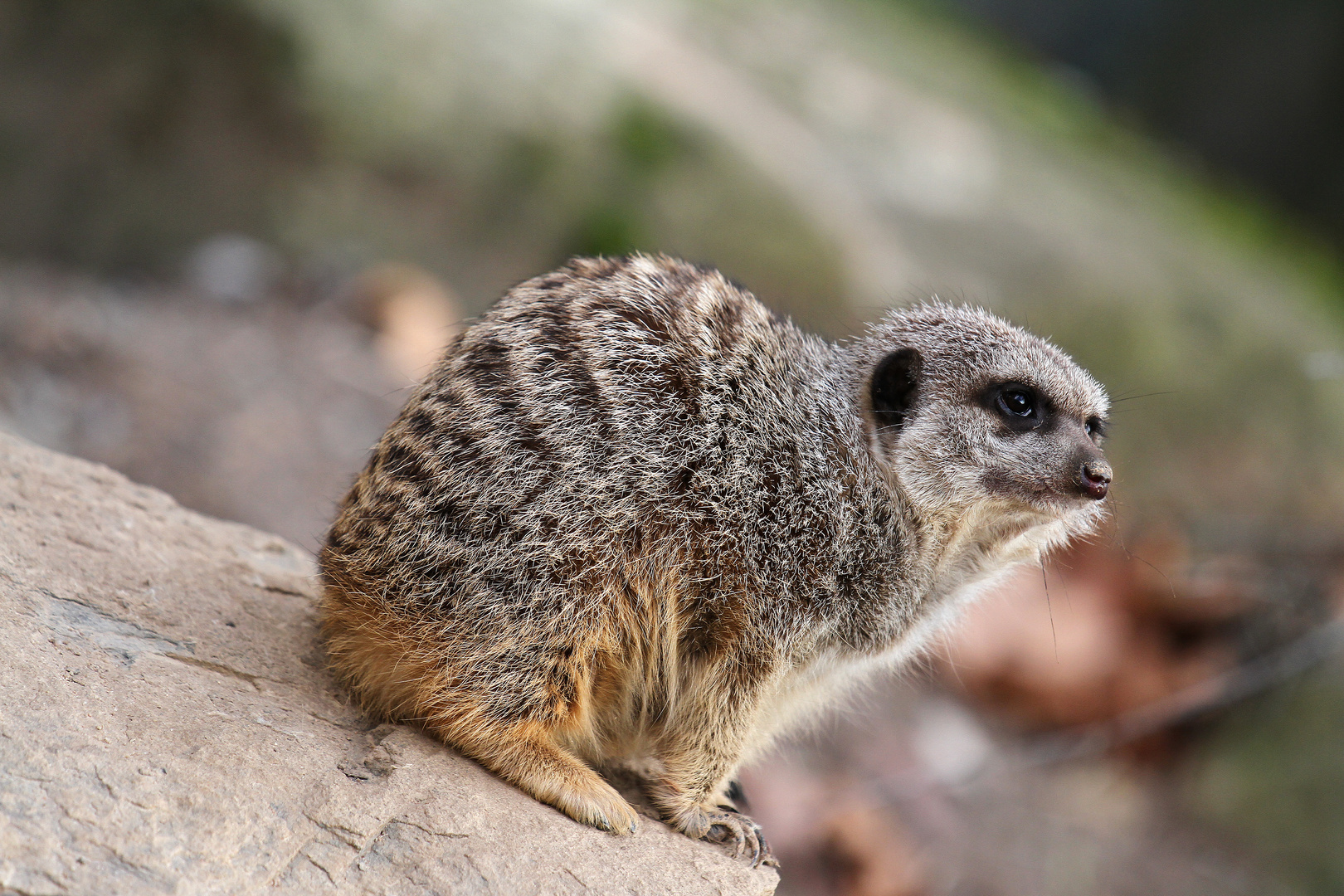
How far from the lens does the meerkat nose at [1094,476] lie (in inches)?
124

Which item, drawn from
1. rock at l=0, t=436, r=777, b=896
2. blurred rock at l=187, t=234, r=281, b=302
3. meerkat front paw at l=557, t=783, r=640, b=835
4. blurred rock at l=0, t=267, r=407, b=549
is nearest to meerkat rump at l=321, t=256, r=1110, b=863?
meerkat front paw at l=557, t=783, r=640, b=835

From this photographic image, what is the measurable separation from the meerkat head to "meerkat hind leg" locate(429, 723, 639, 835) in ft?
4.20

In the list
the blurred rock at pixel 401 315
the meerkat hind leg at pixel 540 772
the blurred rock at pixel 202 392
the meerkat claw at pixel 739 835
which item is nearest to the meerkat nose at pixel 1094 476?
the meerkat claw at pixel 739 835

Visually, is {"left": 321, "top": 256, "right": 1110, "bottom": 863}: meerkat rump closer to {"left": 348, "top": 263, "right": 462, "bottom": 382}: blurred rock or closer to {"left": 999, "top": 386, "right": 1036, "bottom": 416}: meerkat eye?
{"left": 999, "top": 386, "right": 1036, "bottom": 416}: meerkat eye

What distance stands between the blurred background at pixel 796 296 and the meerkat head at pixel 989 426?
2676 millimetres

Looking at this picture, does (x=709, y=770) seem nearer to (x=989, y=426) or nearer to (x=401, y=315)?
(x=989, y=426)

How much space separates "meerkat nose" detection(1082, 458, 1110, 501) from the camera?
10.3 ft

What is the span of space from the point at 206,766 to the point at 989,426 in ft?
7.76

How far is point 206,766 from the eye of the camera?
8.24ft

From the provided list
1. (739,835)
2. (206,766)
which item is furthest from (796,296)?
(206,766)

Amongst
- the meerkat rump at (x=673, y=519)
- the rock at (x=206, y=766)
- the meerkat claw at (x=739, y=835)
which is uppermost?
the meerkat rump at (x=673, y=519)

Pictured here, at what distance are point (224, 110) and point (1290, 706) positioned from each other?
27.8ft

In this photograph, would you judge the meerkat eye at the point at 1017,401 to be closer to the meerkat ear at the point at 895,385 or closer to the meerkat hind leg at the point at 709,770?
the meerkat ear at the point at 895,385

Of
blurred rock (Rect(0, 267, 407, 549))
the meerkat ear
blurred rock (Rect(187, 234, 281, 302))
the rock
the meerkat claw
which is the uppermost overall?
the meerkat ear
